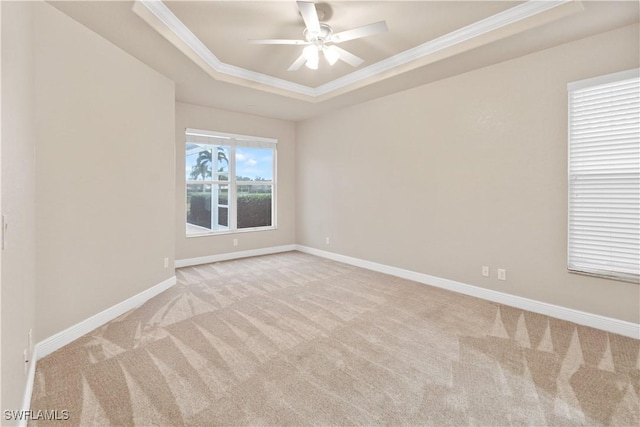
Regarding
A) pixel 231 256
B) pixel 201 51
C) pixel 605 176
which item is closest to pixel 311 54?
pixel 201 51

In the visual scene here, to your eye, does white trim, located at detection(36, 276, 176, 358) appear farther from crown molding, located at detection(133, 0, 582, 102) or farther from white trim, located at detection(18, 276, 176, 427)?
crown molding, located at detection(133, 0, 582, 102)

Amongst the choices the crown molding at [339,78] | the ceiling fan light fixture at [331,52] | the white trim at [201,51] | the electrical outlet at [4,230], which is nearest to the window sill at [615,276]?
the crown molding at [339,78]

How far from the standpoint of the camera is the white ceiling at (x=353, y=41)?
8.36ft

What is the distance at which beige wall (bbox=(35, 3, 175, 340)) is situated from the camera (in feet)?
7.77

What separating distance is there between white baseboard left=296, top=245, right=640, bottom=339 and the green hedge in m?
2.20

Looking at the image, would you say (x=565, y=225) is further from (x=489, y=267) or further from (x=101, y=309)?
(x=101, y=309)

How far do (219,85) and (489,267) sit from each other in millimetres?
4004

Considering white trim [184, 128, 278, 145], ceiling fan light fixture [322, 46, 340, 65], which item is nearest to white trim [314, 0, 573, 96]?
ceiling fan light fixture [322, 46, 340, 65]

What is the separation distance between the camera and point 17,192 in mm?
1621

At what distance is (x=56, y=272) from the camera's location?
246cm

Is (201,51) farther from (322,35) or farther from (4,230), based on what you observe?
(4,230)

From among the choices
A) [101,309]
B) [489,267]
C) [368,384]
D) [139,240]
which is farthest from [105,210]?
[489,267]

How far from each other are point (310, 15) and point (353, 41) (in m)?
1.00

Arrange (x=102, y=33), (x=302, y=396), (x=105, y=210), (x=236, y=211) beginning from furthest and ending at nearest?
(x=236, y=211), (x=105, y=210), (x=102, y=33), (x=302, y=396)
